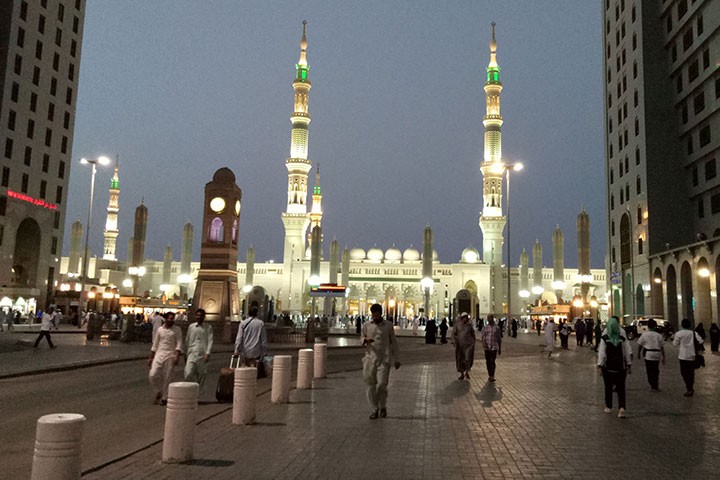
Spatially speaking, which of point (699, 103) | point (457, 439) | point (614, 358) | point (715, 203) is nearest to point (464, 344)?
point (614, 358)

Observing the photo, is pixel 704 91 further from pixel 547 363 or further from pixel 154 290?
pixel 154 290

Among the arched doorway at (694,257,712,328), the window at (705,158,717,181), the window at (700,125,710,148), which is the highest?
the window at (700,125,710,148)

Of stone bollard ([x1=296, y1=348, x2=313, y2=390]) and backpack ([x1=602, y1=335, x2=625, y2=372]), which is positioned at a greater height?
backpack ([x1=602, y1=335, x2=625, y2=372])

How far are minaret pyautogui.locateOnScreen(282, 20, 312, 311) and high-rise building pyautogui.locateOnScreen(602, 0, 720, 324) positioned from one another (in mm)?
42757

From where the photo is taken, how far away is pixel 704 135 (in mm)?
40781

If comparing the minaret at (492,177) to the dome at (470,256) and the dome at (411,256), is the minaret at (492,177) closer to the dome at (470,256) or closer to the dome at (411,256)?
the dome at (470,256)

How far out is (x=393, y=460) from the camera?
6234 millimetres

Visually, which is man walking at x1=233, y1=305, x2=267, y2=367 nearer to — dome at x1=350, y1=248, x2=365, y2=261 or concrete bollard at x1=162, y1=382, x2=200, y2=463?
concrete bollard at x1=162, y1=382, x2=200, y2=463

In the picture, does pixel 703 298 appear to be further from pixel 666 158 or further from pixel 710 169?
pixel 666 158

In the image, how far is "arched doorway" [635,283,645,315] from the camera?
45031 millimetres

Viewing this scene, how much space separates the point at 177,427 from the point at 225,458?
60 centimetres

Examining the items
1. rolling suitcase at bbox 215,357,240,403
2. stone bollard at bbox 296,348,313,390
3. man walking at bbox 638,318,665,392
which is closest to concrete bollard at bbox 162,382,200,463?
rolling suitcase at bbox 215,357,240,403

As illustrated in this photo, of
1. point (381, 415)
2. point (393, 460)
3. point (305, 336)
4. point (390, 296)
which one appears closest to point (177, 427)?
point (393, 460)

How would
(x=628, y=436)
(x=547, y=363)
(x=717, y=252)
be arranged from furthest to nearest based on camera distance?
1. (x=717, y=252)
2. (x=547, y=363)
3. (x=628, y=436)
